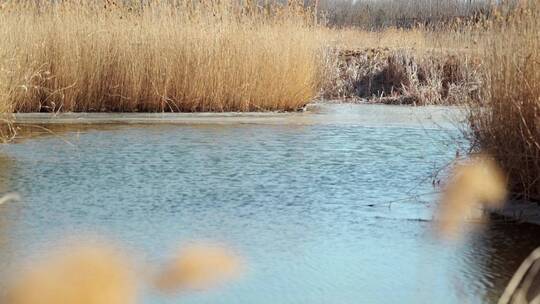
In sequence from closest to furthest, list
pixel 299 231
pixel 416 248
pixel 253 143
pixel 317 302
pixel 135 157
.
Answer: pixel 317 302 < pixel 416 248 < pixel 299 231 < pixel 135 157 < pixel 253 143

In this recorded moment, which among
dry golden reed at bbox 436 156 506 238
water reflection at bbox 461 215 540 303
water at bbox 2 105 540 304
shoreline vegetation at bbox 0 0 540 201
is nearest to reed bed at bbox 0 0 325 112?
shoreline vegetation at bbox 0 0 540 201

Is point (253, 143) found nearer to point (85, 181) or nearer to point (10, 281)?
point (85, 181)

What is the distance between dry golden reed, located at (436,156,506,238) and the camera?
5.84 ft

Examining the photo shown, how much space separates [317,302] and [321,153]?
3300 mm

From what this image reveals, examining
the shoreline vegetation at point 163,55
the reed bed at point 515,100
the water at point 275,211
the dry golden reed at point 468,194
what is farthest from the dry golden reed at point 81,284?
the shoreline vegetation at point 163,55

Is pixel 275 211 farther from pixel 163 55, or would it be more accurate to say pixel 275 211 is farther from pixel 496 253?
pixel 163 55

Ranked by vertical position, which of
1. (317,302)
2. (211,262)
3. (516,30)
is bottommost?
(317,302)

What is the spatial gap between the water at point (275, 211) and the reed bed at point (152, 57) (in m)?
2.46

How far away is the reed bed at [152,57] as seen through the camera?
8695mm

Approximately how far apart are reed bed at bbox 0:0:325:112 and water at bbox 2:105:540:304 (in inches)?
96.8

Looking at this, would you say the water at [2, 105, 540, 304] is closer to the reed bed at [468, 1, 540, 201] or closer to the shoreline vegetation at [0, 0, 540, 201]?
the reed bed at [468, 1, 540, 201]

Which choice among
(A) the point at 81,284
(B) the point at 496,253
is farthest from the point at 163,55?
(A) the point at 81,284

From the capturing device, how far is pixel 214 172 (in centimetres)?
469

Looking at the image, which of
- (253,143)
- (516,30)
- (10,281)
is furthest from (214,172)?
(10,281)
